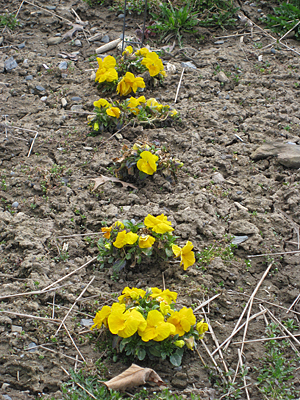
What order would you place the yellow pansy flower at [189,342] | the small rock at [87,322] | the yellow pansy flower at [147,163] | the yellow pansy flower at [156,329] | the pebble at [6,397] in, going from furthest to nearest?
the yellow pansy flower at [147,163] → the small rock at [87,322] → the yellow pansy flower at [189,342] → the yellow pansy flower at [156,329] → the pebble at [6,397]

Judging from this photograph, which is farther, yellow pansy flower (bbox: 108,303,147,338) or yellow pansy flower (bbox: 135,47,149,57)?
yellow pansy flower (bbox: 135,47,149,57)

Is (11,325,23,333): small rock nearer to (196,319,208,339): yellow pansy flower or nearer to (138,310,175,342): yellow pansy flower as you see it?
(138,310,175,342): yellow pansy flower

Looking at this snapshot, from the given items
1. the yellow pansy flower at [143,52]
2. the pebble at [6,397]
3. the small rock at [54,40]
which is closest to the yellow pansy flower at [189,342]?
the pebble at [6,397]

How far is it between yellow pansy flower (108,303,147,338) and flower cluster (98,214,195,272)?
1.64ft

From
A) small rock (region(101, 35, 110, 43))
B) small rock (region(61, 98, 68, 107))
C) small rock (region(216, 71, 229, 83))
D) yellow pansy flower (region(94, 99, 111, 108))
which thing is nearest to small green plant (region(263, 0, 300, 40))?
small rock (region(216, 71, 229, 83))

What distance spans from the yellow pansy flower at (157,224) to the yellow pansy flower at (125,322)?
569 mm

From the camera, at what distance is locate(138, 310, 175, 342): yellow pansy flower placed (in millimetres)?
1979

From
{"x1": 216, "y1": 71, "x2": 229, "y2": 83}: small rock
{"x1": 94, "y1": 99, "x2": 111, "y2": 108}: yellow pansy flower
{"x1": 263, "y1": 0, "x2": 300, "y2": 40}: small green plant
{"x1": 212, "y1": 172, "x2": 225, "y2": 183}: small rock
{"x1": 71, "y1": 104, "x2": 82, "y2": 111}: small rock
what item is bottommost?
{"x1": 71, "y1": 104, "x2": 82, "y2": 111}: small rock

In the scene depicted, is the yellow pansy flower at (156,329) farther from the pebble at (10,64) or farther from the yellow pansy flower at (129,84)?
the pebble at (10,64)

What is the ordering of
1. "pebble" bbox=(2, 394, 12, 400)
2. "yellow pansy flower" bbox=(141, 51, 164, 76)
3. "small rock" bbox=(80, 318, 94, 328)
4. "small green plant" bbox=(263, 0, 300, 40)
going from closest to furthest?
"pebble" bbox=(2, 394, 12, 400) < "small rock" bbox=(80, 318, 94, 328) < "yellow pansy flower" bbox=(141, 51, 164, 76) < "small green plant" bbox=(263, 0, 300, 40)

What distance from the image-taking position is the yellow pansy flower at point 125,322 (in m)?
1.98

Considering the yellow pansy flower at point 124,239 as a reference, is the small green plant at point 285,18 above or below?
above

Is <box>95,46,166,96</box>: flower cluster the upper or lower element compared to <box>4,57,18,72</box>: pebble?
upper

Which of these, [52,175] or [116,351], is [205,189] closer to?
[52,175]
